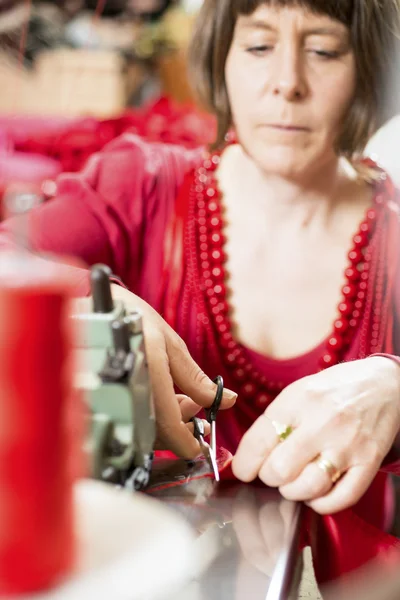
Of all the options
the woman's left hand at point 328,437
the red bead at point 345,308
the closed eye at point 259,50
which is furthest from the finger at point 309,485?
the closed eye at point 259,50

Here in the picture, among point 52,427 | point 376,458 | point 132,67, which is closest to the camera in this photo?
point 52,427

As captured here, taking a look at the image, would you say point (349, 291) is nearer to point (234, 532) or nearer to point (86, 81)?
point (234, 532)

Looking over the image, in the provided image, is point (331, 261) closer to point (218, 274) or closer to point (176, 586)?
point (218, 274)

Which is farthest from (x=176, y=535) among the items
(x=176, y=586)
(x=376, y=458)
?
(x=376, y=458)

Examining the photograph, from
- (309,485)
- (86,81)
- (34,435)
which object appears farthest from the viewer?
(86,81)

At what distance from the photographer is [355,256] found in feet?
1.38

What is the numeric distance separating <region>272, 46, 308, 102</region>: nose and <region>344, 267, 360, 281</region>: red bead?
102mm

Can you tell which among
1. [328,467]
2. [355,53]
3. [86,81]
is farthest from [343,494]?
[86,81]

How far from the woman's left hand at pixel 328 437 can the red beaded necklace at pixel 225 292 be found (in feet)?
0.10

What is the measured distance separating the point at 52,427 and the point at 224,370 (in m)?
0.18

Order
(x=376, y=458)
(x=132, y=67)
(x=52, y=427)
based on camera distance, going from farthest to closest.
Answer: (x=132, y=67) < (x=376, y=458) < (x=52, y=427)

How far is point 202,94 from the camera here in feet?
1.44

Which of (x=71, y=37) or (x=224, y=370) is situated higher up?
(x=71, y=37)

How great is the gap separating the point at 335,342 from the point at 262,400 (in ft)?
0.17
